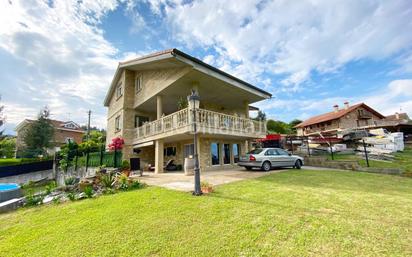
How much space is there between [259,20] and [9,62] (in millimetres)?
16361

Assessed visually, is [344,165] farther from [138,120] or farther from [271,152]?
[138,120]

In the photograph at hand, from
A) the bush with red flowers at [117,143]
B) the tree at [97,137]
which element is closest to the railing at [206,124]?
the bush with red flowers at [117,143]

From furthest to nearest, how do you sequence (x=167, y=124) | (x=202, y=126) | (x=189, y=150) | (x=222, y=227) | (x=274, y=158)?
(x=189, y=150) < (x=167, y=124) < (x=274, y=158) < (x=202, y=126) < (x=222, y=227)

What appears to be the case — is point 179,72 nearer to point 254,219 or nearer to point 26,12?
point 26,12

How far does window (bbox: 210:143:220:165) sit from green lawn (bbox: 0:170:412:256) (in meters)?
7.98

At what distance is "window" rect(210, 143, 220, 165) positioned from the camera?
13.6 metres

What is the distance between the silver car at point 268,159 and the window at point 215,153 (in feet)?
7.23

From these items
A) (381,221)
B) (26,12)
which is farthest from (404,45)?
(26,12)

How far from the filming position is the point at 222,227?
138 inches

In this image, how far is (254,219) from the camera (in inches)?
149

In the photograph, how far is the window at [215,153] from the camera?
44.6 ft

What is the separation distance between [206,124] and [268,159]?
180 inches

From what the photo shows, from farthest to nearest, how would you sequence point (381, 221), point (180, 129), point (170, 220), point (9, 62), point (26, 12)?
point (9, 62) → point (180, 129) → point (26, 12) → point (170, 220) → point (381, 221)

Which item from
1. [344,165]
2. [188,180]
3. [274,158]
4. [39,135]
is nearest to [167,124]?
[188,180]
